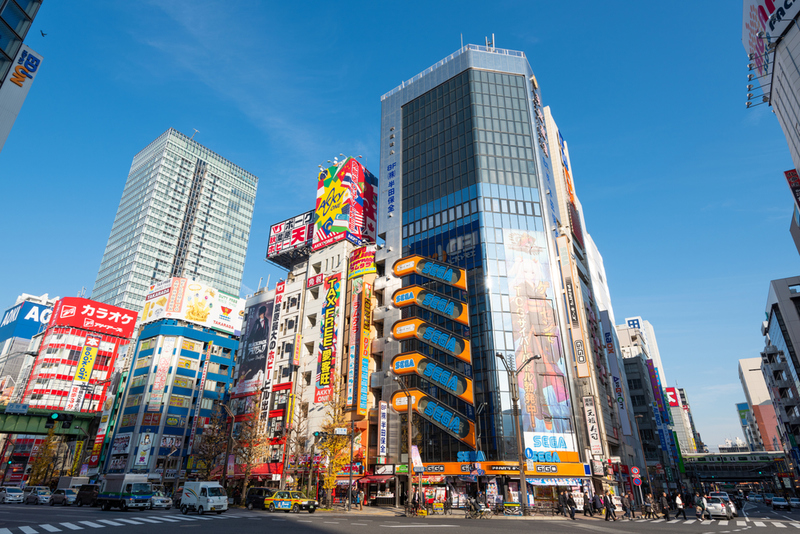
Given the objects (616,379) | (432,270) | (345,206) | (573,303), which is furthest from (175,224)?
(616,379)

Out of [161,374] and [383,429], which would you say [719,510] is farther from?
[161,374]

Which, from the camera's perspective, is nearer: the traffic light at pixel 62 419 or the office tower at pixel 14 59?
the office tower at pixel 14 59

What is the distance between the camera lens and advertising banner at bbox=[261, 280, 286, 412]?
224ft

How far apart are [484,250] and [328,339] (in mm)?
25301

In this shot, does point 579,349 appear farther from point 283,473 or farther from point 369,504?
point 283,473

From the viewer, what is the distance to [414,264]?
5841cm

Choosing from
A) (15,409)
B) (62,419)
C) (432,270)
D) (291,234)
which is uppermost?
(291,234)

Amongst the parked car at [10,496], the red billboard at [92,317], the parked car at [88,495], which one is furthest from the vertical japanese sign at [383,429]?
the red billboard at [92,317]

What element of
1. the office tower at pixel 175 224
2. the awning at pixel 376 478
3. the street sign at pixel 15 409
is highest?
the office tower at pixel 175 224

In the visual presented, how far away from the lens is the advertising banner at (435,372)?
49588 mm

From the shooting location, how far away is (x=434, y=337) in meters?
53.8

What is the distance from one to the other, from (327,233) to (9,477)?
74268mm

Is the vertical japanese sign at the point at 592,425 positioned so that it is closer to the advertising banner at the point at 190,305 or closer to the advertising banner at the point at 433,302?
the advertising banner at the point at 433,302

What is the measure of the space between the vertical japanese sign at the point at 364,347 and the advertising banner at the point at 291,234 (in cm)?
2470
